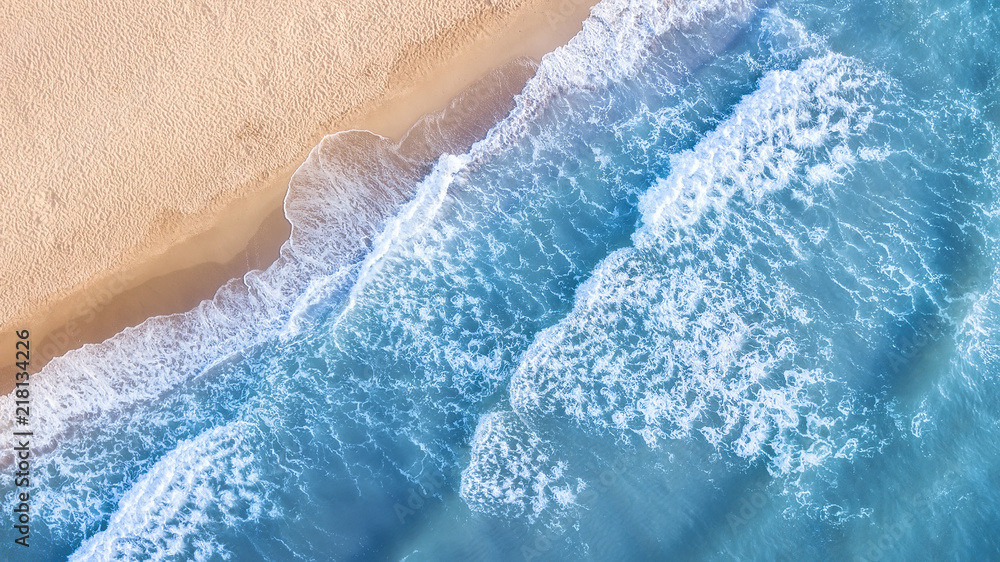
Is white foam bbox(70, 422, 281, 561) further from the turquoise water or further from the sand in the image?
the sand

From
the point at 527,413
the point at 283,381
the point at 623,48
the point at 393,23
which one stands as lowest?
the point at 527,413

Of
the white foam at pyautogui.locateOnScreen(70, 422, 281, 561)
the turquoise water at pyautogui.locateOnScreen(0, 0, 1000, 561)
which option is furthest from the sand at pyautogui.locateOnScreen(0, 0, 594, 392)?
the white foam at pyautogui.locateOnScreen(70, 422, 281, 561)

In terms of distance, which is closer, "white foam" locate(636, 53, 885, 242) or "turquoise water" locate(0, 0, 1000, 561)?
"turquoise water" locate(0, 0, 1000, 561)

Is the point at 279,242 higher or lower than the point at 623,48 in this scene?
lower

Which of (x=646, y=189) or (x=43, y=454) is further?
(x=646, y=189)

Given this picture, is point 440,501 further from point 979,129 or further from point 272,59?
point 979,129

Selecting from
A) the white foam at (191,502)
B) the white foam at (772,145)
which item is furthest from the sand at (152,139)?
the white foam at (772,145)

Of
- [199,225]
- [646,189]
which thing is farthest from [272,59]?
[646,189]
